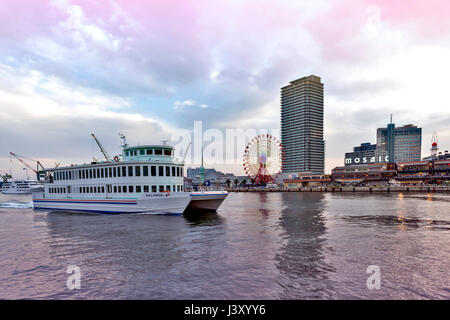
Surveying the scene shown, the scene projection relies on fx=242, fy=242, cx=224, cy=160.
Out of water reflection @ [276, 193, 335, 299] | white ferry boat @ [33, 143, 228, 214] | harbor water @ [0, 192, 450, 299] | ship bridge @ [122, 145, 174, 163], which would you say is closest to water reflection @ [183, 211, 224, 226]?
white ferry boat @ [33, 143, 228, 214]

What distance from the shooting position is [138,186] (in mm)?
33438

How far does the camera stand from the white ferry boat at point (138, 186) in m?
32.4

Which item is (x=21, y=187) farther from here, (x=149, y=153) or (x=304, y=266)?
(x=304, y=266)

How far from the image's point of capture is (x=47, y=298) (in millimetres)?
10617

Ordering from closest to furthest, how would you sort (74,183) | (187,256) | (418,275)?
(418,275)
(187,256)
(74,183)

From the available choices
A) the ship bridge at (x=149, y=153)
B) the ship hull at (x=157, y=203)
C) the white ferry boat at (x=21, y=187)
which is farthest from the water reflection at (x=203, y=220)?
the white ferry boat at (x=21, y=187)

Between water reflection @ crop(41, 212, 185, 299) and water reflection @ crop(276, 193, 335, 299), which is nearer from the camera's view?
water reflection @ crop(276, 193, 335, 299)

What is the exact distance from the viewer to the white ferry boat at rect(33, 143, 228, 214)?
3241 cm

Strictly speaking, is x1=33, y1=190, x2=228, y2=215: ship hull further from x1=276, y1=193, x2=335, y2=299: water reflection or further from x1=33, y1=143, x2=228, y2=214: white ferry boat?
x1=276, y1=193, x2=335, y2=299: water reflection

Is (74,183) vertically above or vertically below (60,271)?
above

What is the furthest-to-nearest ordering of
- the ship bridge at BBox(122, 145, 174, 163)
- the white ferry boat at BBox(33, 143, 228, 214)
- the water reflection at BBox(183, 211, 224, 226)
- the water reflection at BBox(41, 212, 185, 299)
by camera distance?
1. the ship bridge at BBox(122, 145, 174, 163)
2. the white ferry boat at BBox(33, 143, 228, 214)
3. the water reflection at BBox(183, 211, 224, 226)
4. the water reflection at BBox(41, 212, 185, 299)

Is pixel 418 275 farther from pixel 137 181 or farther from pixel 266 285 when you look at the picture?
pixel 137 181
